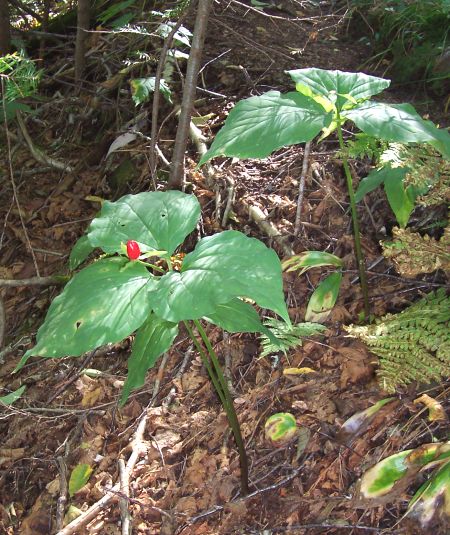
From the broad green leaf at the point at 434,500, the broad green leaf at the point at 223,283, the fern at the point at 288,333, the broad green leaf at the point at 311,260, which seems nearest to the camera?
the broad green leaf at the point at 223,283

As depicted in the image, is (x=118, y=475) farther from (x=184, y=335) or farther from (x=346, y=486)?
(x=346, y=486)

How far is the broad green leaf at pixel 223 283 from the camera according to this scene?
1332 mm

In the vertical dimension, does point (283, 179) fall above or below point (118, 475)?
above

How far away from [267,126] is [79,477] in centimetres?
139

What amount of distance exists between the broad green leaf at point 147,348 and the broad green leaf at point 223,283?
0.20 meters

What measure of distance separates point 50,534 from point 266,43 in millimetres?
2806

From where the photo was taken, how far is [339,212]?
253cm

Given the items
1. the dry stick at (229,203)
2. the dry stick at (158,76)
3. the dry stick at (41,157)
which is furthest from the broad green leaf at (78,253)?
the dry stick at (41,157)

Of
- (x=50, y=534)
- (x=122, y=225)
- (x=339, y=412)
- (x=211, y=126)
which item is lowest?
(x=50, y=534)

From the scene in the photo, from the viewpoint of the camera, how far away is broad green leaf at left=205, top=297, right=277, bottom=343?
1.57 m

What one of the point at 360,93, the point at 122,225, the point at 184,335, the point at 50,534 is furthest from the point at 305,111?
the point at 50,534

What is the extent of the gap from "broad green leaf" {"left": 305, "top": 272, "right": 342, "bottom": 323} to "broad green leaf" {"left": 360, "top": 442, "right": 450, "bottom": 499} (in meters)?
0.65

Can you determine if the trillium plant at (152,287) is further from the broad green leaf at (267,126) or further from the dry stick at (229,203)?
the dry stick at (229,203)

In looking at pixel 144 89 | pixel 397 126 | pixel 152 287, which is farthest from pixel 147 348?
pixel 144 89
